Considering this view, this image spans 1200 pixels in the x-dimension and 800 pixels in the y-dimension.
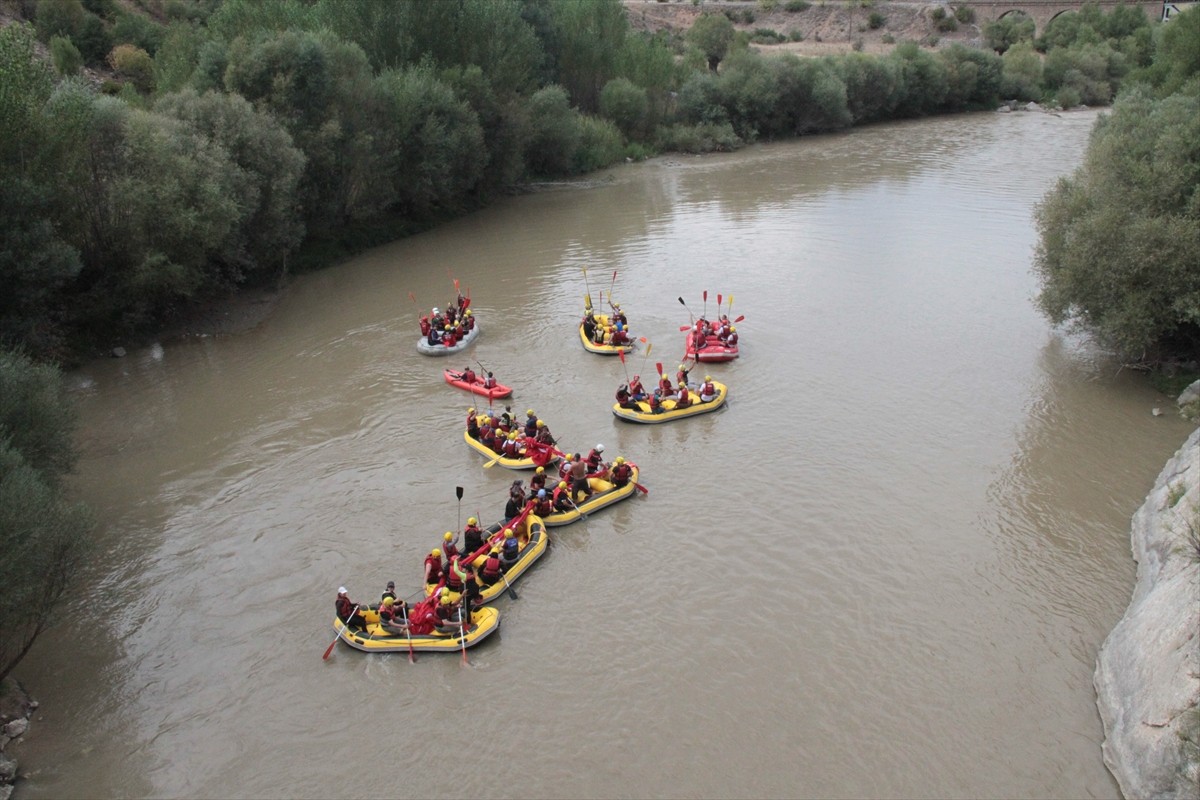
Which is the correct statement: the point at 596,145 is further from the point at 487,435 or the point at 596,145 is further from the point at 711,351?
the point at 487,435

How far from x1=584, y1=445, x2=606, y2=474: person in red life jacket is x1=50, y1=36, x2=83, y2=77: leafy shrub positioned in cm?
2875

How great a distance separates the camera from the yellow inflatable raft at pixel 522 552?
14.4 m

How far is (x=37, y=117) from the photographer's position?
20.4 metres

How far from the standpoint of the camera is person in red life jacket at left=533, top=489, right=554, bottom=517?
1622cm

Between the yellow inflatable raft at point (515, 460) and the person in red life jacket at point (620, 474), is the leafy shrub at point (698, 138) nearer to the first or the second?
the yellow inflatable raft at point (515, 460)

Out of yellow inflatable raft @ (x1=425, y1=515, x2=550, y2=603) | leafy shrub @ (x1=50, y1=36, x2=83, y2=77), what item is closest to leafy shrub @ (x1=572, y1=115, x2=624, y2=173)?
leafy shrub @ (x1=50, y1=36, x2=83, y2=77)

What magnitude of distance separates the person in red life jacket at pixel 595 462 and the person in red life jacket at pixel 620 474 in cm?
37

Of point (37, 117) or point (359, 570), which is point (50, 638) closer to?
point (359, 570)

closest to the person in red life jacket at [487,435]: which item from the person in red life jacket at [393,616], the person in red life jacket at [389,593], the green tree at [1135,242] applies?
the person in red life jacket at [389,593]

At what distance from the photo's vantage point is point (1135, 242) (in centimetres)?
1872

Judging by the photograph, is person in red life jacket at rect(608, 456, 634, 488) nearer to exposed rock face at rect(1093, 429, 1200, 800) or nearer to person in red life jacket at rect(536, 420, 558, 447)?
person in red life jacket at rect(536, 420, 558, 447)

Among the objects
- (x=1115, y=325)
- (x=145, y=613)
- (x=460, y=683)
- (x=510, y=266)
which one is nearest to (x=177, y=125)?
(x=510, y=266)

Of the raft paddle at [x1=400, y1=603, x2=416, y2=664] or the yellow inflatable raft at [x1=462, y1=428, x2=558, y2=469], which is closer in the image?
the raft paddle at [x1=400, y1=603, x2=416, y2=664]

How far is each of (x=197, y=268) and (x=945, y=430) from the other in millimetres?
19506
